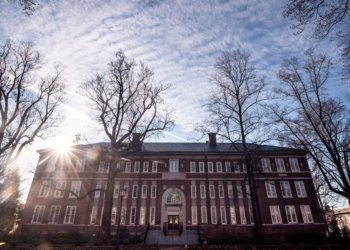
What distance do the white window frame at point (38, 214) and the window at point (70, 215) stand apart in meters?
3.41

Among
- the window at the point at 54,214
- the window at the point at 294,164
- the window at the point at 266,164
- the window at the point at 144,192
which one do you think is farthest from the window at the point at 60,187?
the window at the point at 294,164

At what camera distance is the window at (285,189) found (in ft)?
97.6

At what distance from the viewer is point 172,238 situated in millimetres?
24172

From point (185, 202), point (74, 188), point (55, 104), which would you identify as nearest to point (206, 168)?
point (185, 202)

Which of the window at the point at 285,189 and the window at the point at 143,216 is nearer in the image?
the window at the point at 143,216

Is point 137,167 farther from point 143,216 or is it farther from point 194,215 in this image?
point 194,215

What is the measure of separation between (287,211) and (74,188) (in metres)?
30.7

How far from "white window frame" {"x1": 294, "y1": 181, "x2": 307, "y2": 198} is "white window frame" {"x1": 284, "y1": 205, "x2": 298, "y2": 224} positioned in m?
2.36

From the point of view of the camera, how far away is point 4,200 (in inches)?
1427

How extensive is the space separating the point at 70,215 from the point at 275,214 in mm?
Result: 28503

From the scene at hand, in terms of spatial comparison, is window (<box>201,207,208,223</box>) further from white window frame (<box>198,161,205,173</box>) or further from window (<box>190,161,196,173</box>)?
window (<box>190,161,196,173</box>)

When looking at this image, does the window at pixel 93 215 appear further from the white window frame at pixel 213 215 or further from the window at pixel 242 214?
the window at pixel 242 214

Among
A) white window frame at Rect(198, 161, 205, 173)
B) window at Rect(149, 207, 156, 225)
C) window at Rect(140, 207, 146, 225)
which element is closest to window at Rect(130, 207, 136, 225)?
window at Rect(140, 207, 146, 225)

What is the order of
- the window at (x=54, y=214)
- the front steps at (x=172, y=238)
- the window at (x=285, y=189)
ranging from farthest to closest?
1. the window at (x=285, y=189)
2. the window at (x=54, y=214)
3. the front steps at (x=172, y=238)
